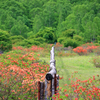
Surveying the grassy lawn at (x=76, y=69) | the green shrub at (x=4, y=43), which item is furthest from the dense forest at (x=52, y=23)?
the grassy lawn at (x=76, y=69)

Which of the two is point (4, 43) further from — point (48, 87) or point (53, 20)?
point (53, 20)

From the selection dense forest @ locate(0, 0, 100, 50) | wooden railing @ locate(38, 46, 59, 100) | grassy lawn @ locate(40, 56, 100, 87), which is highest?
dense forest @ locate(0, 0, 100, 50)

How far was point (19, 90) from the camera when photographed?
4.87 m

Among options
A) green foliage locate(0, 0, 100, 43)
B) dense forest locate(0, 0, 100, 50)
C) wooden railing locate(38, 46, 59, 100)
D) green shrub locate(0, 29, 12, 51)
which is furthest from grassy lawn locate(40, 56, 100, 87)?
green foliage locate(0, 0, 100, 43)

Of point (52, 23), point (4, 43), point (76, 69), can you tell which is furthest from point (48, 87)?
point (52, 23)

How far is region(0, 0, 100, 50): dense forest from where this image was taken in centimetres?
3156

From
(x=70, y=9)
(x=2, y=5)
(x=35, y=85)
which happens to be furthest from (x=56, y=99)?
(x=2, y=5)

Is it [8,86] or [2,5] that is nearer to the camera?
[8,86]

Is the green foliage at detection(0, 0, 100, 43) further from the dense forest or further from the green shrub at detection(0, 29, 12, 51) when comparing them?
the green shrub at detection(0, 29, 12, 51)

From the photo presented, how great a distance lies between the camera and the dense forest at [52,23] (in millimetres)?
31562

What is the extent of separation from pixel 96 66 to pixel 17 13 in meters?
54.1

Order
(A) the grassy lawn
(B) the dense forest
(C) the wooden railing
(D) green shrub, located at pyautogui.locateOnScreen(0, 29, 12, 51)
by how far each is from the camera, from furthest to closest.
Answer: (B) the dense forest → (D) green shrub, located at pyautogui.locateOnScreen(0, 29, 12, 51) → (A) the grassy lawn → (C) the wooden railing

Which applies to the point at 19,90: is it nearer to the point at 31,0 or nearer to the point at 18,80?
the point at 18,80

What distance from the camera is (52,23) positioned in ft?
182
